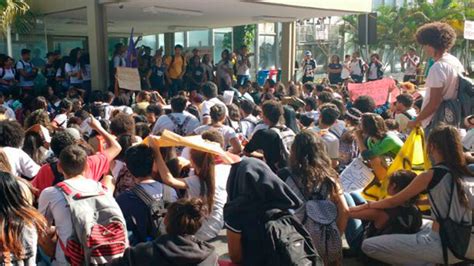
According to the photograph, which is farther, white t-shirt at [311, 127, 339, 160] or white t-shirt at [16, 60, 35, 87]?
white t-shirt at [16, 60, 35, 87]

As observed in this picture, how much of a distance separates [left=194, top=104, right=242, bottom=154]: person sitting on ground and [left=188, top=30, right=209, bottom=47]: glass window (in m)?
16.6

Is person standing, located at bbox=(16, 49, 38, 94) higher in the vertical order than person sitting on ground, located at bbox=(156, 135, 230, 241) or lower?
higher

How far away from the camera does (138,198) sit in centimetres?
404

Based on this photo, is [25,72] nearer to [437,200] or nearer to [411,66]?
[437,200]

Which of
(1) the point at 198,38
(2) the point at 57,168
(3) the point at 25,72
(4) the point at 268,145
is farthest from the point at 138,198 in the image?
(1) the point at 198,38

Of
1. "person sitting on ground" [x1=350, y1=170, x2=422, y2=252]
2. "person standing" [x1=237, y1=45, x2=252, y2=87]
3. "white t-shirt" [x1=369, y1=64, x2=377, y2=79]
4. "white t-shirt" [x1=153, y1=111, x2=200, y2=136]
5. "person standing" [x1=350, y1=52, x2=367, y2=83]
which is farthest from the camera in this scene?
"person standing" [x1=350, y1=52, x2=367, y2=83]

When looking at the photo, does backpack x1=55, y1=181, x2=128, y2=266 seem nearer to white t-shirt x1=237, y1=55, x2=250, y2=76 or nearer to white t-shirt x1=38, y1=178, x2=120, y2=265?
white t-shirt x1=38, y1=178, x2=120, y2=265

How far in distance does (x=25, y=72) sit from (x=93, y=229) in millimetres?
9972

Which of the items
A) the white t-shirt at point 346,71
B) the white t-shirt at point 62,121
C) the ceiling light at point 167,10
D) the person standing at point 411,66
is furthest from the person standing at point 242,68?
the white t-shirt at point 62,121

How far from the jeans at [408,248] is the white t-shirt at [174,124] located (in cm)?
353

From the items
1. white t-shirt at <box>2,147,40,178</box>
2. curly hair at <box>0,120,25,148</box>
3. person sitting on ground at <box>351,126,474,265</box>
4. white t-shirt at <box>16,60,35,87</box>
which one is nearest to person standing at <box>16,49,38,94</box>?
white t-shirt at <box>16,60,35,87</box>

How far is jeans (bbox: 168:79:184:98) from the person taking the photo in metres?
15.3

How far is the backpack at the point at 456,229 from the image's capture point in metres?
4.06

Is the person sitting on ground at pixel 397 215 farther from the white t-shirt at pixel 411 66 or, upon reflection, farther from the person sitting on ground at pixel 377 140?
the white t-shirt at pixel 411 66
